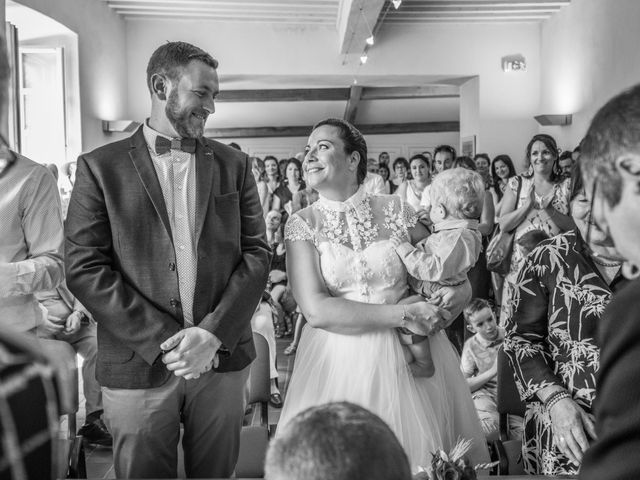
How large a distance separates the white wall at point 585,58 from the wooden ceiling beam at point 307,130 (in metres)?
6.26

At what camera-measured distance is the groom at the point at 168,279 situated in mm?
1927

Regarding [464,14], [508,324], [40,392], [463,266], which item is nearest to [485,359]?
[463,266]

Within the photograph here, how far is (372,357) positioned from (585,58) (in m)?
7.39

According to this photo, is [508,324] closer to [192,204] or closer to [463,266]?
[463,266]

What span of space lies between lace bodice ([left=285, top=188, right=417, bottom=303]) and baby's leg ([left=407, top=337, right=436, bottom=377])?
7.3 inches

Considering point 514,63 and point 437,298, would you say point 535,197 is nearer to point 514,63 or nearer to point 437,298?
point 437,298

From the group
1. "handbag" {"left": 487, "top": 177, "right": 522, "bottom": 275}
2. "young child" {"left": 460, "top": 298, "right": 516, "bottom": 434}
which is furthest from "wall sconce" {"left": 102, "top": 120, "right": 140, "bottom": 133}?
"young child" {"left": 460, "top": 298, "right": 516, "bottom": 434}

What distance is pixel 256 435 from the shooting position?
8.04 feet

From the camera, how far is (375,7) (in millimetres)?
7348

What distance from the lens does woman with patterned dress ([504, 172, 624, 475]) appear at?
1.75 m

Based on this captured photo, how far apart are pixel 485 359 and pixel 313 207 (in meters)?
1.70

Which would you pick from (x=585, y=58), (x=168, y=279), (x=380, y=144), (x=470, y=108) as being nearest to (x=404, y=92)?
(x=380, y=144)

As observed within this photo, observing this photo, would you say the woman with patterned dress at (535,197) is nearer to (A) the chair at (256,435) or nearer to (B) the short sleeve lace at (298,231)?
(A) the chair at (256,435)

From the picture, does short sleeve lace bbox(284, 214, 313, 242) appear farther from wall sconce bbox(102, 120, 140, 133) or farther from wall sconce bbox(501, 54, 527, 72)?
wall sconce bbox(501, 54, 527, 72)
